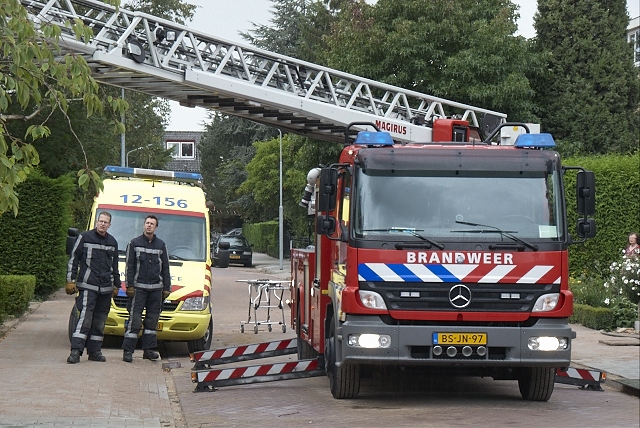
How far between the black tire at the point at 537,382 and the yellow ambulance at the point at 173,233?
19.4 feet

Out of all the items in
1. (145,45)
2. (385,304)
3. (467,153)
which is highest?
(145,45)

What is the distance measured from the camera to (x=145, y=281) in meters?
14.6

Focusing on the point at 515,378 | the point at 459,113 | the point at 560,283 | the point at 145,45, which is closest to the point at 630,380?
the point at 515,378

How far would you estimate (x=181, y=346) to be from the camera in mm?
17906

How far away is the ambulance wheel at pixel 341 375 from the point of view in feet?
36.0

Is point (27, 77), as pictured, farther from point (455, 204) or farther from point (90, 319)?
point (90, 319)

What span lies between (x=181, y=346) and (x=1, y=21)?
10.3 meters

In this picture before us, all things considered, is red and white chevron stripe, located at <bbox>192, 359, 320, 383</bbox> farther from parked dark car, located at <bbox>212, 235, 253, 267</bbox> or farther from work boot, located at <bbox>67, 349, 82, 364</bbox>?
parked dark car, located at <bbox>212, 235, 253, 267</bbox>

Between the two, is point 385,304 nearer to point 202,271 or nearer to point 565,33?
point 202,271

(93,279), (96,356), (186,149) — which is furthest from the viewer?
(186,149)

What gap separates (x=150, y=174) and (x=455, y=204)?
834 centimetres

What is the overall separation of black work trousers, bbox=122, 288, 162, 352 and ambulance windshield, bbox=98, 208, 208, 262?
6.54 feet

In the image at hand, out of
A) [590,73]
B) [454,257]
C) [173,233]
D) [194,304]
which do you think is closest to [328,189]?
[454,257]

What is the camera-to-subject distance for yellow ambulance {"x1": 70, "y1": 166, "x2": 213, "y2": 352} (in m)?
15.8
